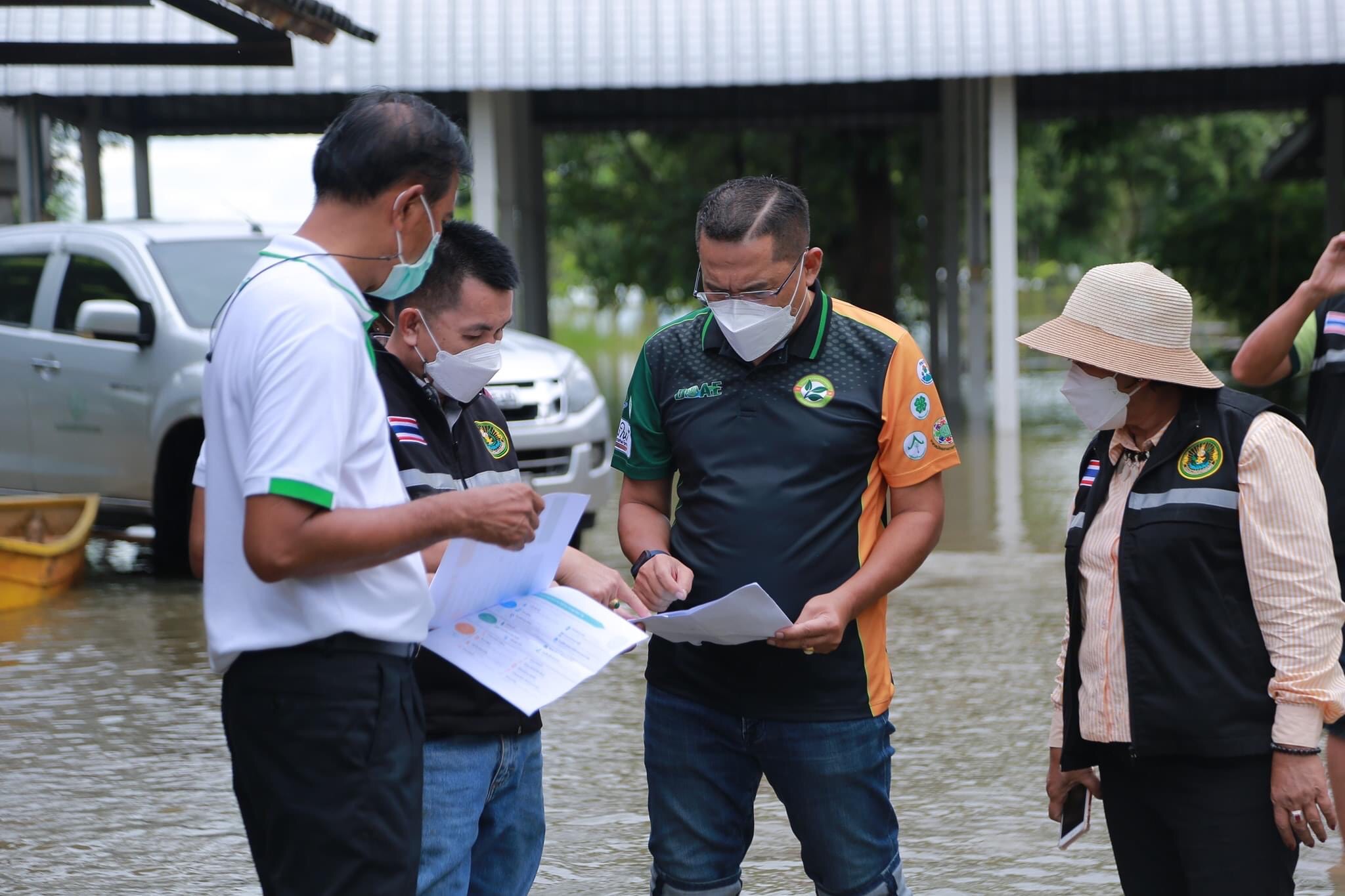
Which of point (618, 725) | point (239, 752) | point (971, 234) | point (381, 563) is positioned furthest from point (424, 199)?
point (971, 234)

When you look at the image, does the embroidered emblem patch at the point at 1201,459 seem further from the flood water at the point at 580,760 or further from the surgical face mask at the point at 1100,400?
the flood water at the point at 580,760

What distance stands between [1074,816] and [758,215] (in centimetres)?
143

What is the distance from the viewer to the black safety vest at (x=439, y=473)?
2.99 metres

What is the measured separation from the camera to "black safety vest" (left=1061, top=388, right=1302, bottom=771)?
296cm

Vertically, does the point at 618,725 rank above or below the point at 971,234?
below

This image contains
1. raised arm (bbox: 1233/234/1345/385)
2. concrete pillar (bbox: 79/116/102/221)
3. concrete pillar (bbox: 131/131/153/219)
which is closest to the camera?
raised arm (bbox: 1233/234/1345/385)

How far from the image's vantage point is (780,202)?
10.9ft

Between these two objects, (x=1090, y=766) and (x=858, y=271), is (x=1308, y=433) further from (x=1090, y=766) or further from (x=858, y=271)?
(x=858, y=271)

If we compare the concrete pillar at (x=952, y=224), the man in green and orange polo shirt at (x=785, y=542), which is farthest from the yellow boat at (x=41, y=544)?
the concrete pillar at (x=952, y=224)

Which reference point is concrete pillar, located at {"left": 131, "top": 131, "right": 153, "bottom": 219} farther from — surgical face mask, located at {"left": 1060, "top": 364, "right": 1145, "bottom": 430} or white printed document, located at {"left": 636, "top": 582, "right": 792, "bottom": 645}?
surgical face mask, located at {"left": 1060, "top": 364, "right": 1145, "bottom": 430}

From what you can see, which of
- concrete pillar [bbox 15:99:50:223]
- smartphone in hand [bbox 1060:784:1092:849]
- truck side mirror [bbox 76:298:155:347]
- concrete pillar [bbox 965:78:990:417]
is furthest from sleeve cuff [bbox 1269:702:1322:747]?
concrete pillar [bbox 15:99:50:223]

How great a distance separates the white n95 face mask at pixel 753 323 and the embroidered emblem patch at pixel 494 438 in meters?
0.52

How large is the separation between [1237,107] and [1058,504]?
1325 cm

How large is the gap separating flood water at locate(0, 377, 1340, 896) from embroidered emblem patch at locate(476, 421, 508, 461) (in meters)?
1.65
